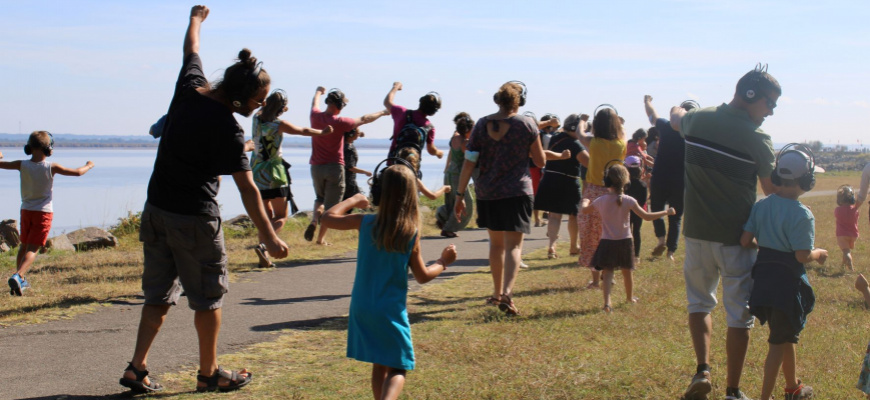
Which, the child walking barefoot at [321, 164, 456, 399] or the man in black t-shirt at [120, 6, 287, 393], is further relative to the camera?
the man in black t-shirt at [120, 6, 287, 393]

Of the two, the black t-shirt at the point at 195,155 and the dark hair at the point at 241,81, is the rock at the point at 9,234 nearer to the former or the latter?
the black t-shirt at the point at 195,155

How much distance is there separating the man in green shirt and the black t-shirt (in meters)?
2.67

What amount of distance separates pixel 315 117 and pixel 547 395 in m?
5.91

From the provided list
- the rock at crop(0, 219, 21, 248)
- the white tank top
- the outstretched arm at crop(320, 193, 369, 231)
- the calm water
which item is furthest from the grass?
the calm water

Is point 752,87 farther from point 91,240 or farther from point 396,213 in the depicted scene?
point 91,240

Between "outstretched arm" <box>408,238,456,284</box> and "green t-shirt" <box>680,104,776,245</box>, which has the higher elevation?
"green t-shirt" <box>680,104,776,245</box>

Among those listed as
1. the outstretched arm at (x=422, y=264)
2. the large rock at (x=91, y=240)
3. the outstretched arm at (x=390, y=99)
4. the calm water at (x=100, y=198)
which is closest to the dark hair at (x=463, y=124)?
the outstretched arm at (x=390, y=99)

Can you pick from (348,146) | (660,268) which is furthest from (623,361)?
(348,146)

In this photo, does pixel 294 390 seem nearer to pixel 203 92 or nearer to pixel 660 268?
pixel 203 92

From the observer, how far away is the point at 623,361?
554cm

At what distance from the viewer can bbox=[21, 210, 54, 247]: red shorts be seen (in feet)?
25.3

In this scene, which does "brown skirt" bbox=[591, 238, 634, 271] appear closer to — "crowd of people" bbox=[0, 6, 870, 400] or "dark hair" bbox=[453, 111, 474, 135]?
"crowd of people" bbox=[0, 6, 870, 400]

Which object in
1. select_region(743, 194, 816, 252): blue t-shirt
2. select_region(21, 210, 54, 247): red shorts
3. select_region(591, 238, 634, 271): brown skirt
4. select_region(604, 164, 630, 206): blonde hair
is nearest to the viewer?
select_region(743, 194, 816, 252): blue t-shirt

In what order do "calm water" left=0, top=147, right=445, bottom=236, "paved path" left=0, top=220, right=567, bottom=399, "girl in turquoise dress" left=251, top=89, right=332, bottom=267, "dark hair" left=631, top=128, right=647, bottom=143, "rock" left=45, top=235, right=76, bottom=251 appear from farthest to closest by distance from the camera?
"calm water" left=0, top=147, right=445, bottom=236, "dark hair" left=631, top=128, right=647, bottom=143, "rock" left=45, top=235, right=76, bottom=251, "girl in turquoise dress" left=251, top=89, right=332, bottom=267, "paved path" left=0, top=220, right=567, bottom=399
